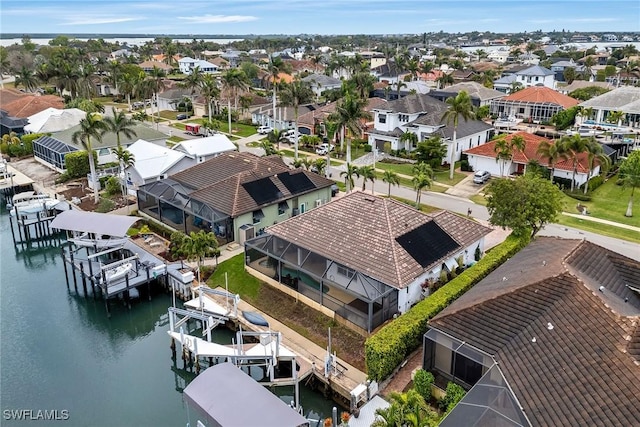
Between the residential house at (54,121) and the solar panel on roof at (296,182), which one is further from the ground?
the residential house at (54,121)

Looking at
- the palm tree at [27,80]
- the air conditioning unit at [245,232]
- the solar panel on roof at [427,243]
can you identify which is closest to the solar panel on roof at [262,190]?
the air conditioning unit at [245,232]

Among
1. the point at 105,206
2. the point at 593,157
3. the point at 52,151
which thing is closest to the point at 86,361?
the point at 105,206

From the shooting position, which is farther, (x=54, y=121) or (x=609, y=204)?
(x=54, y=121)

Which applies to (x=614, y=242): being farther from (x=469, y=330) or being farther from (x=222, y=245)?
(x=222, y=245)

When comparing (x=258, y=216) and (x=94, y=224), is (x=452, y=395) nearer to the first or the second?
(x=258, y=216)

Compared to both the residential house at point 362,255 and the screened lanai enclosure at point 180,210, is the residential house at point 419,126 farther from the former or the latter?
the screened lanai enclosure at point 180,210

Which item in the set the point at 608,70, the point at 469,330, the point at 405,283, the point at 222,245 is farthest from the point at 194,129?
the point at 608,70
